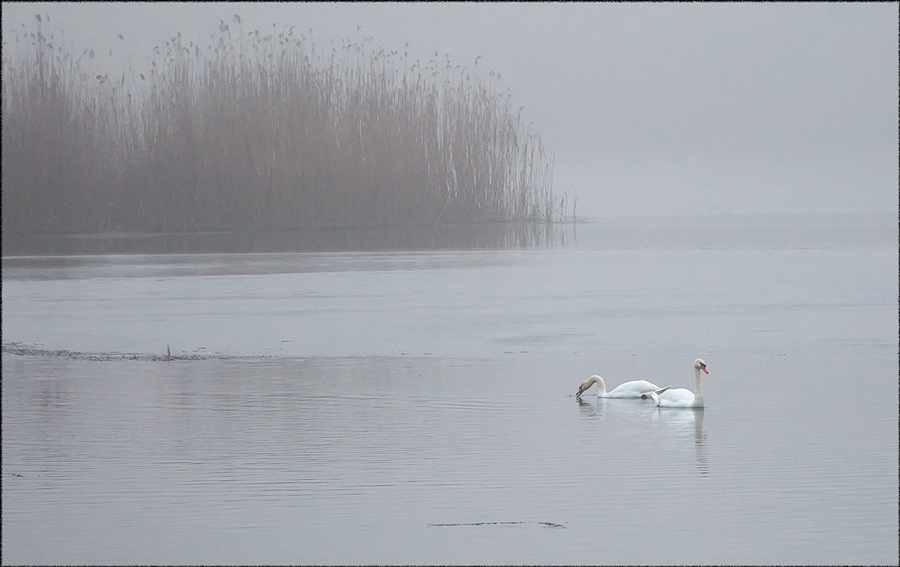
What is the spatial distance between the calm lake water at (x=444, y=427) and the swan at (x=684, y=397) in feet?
0.29

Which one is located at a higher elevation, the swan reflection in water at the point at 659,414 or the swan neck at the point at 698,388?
the swan neck at the point at 698,388

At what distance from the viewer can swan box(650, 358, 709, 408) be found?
21.1 feet

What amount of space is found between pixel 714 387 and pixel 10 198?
17.1 metres

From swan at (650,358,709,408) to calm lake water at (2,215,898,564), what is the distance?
88 millimetres

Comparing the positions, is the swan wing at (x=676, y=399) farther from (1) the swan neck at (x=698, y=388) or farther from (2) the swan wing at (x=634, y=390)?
(2) the swan wing at (x=634, y=390)

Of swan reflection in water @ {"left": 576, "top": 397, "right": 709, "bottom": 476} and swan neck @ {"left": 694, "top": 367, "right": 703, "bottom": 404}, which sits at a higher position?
swan neck @ {"left": 694, "top": 367, "right": 703, "bottom": 404}

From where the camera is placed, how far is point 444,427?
5.91 m

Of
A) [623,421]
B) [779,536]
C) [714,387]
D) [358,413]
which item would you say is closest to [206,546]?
[779,536]

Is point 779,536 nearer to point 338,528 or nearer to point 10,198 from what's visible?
point 338,528

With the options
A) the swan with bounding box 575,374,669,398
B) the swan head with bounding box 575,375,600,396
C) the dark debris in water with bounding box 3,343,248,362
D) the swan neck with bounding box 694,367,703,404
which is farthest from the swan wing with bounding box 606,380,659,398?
the dark debris in water with bounding box 3,343,248,362

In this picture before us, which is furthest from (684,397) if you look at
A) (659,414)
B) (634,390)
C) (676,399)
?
(634,390)

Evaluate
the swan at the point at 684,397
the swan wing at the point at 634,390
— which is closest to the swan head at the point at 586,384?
the swan wing at the point at 634,390

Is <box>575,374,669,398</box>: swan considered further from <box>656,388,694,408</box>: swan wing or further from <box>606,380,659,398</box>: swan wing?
<box>656,388,694,408</box>: swan wing

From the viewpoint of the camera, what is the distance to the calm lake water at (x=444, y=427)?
13.5 ft
